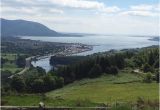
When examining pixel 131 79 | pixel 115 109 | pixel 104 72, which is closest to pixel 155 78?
pixel 131 79

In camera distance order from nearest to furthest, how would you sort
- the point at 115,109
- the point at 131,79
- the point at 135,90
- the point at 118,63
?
the point at 115,109
the point at 135,90
the point at 131,79
the point at 118,63

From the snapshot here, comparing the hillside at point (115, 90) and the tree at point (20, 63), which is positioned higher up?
the hillside at point (115, 90)

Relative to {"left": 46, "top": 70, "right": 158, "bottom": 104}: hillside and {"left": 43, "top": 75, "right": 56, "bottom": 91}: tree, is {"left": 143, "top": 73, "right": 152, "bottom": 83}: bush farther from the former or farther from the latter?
{"left": 43, "top": 75, "right": 56, "bottom": 91}: tree

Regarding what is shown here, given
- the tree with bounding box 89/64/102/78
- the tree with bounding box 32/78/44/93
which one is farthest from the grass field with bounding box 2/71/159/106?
the tree with bounding box 32/78/44/93

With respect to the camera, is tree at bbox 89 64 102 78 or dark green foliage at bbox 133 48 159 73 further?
tree at bbox 89 64 102 78

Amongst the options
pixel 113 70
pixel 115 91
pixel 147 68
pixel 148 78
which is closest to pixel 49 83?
pixel 113 70

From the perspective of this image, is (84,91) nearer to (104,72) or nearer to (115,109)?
(104,72)

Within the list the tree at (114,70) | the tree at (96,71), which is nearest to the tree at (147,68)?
the tree at (114,70)

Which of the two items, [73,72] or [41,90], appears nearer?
[41,90]

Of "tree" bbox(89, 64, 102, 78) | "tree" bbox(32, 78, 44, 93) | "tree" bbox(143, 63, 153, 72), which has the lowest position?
"tree" bbox(32, 78, 44, 93)

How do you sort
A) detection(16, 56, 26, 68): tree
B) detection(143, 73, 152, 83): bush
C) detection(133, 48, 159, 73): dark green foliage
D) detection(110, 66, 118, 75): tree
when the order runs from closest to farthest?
detection(143, 73, 152, 83): bush < detection(110, 66, 118, 75): tree < detection(133, 48, 159, 73): dark green foliage < detection(16, 56, 26, 68): tree

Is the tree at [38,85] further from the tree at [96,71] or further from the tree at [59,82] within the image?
the tree at [96,71]
